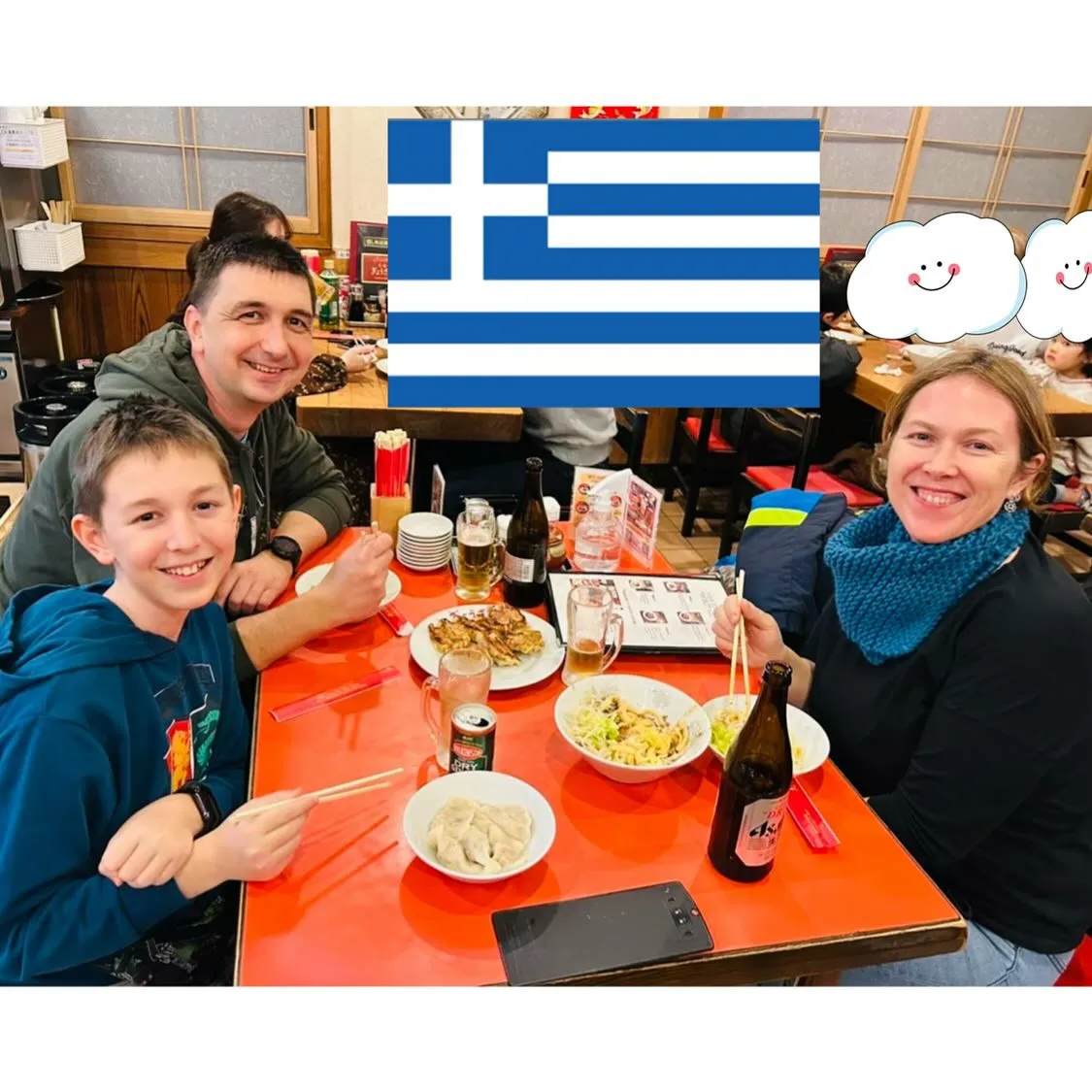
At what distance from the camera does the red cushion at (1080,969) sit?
4.30 feet

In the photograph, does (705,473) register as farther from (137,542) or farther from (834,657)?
(137,542)

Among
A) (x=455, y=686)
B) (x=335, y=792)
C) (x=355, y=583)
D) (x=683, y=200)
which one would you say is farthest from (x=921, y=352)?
(x=335, y=792)

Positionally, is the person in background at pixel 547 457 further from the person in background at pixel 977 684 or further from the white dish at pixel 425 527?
the person in background at pixel 977 684

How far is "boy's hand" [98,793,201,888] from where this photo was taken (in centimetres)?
95

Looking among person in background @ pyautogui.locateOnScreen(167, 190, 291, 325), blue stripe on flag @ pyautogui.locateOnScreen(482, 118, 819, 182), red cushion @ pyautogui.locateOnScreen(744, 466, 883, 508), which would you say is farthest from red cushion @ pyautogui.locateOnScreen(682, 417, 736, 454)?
blue stripe on flag @ pyautogui.locateOnScreen(482, 118, 819, 182)

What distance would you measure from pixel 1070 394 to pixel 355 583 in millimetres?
3173

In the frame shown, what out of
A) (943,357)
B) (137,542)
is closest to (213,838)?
(137,542)

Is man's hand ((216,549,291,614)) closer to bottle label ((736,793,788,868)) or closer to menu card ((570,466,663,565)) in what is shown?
menu card ((570,466,663,565))

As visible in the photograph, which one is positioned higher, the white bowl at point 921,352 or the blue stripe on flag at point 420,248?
the blue stripe on flag at point 420,248

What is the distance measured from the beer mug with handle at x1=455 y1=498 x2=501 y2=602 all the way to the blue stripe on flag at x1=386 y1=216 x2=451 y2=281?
0.42 m

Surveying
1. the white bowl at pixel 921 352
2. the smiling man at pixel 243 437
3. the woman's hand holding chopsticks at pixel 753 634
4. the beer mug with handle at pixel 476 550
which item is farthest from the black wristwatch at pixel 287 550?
the white bowl at pixel 921 352

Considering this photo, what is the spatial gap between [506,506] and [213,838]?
109cm

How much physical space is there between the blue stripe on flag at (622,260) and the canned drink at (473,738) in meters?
0.74

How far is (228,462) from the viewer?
154 centimetres
